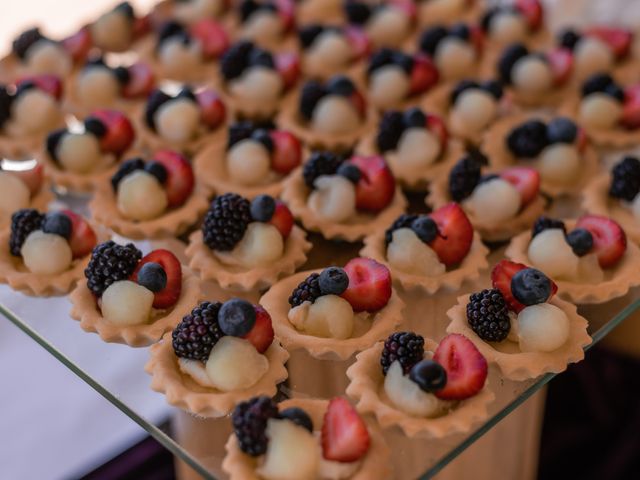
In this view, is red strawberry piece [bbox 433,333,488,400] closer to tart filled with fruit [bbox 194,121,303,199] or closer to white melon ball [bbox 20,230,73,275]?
tart filled with fruit [bbox 194,121,303,199]

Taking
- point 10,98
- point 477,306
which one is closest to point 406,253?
point 477,306

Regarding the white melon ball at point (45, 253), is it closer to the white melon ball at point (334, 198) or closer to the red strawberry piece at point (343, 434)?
the white melon ball at point (334, 198)

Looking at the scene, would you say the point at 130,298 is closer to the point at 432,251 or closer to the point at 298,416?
the point at 298,416

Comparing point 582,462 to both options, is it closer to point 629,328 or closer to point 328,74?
point 629,328

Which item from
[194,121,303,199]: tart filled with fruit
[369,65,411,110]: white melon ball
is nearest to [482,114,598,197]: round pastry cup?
[369,65,411,110]: white melon ball

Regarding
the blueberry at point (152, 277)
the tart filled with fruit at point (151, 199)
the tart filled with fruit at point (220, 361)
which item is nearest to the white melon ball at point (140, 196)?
the tart filled with fruit at point (151, 199)
